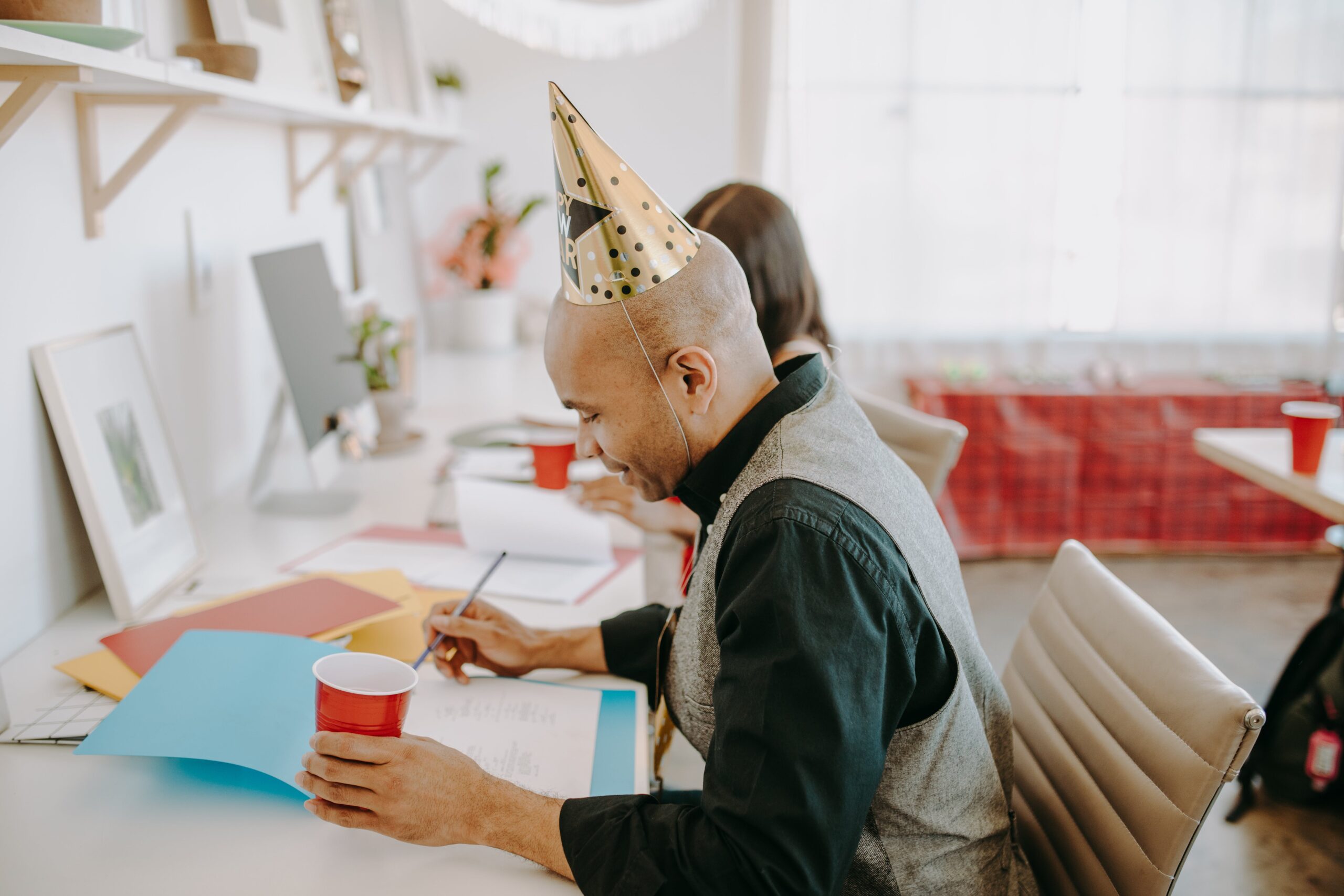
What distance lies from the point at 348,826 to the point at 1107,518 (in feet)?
12.1

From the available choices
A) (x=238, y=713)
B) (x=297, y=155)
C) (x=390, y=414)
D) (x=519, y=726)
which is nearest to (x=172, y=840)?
(x=238, y=713)

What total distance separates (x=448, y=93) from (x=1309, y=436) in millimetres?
2892

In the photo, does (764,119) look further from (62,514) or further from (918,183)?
(62,514)

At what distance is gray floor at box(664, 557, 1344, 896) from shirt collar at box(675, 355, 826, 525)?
0.66 metres

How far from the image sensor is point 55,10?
0.96m

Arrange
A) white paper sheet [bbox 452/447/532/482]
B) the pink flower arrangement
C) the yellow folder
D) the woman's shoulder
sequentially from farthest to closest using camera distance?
the pink flower arrangement, white paper sheet [bbox 452/447/532/482], the woman's shoulder, the yellow folder

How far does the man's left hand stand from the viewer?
2.67 feet

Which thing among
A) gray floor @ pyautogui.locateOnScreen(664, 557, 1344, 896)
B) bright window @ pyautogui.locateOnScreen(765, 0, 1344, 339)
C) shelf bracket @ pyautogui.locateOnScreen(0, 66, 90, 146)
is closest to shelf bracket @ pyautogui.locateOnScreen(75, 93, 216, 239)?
shelf bracket @ pyautogui.locateOnScreen(0, 66, 90, 146)

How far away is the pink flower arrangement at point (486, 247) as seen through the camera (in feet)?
11.2

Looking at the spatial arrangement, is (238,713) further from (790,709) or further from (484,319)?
(484,319)

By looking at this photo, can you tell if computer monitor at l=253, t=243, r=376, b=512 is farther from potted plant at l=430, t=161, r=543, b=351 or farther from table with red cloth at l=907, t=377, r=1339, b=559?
table with red cloth at l=907, t=377, r=1339, b=559

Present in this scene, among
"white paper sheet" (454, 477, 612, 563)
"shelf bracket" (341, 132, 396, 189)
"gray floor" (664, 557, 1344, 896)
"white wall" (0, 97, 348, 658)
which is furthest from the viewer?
"shelf bracket" (341, 132, 396, 189)

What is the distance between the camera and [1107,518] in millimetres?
3881

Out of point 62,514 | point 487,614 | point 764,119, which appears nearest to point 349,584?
point 487,614
